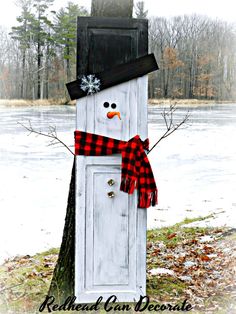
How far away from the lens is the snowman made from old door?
3.24 m

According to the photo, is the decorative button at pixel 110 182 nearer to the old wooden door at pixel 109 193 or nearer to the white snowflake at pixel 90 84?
the old wooden door at pixel 109 193

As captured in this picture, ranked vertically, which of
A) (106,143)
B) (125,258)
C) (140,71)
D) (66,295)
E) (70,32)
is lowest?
(66,295)

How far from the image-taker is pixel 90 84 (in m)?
3.18

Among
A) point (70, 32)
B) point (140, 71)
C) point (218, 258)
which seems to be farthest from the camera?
point (70, 32)

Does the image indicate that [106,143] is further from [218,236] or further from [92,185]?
[218,236]

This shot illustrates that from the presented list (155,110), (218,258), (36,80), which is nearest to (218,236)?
(218,258)

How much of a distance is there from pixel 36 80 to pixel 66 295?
322 centimetres

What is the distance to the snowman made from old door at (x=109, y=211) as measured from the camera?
127 inches

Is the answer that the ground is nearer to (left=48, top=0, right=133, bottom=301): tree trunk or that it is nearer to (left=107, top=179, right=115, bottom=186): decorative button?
(left=48, top=0, right=133, bottom=301): tree trunk

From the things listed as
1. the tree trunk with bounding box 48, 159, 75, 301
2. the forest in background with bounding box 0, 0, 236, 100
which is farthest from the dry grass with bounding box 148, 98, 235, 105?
the tree trunk with bounding box 48, 159, 75, 301

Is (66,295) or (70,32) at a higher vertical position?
(70,32)

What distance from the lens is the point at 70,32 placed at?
577cm

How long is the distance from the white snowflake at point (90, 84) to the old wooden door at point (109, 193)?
2.4 inches

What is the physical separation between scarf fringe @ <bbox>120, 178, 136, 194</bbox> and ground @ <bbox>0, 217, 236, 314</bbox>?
1066 millimetres
